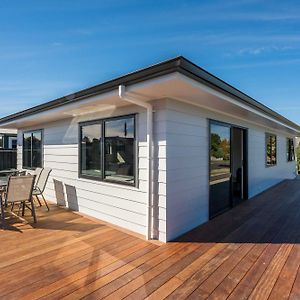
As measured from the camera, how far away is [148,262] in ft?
9.32

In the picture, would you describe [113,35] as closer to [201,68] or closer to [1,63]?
[1,63]

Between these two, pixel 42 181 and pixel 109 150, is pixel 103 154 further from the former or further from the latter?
pixel 42 181

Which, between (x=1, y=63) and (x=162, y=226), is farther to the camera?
(x=1, y=63)

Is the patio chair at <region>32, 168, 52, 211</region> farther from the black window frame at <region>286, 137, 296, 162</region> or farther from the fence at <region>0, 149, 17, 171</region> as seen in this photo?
the black window frame at <region>286, 137, 296, 162</region>

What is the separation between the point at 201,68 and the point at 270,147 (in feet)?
22.9

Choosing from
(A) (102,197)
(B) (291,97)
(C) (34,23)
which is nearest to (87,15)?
(C) (34,23)

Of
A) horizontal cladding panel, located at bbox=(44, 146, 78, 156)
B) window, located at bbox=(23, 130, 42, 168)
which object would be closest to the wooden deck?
horizontal cladding panel, located at bbox=(44, 146, 78, 156)

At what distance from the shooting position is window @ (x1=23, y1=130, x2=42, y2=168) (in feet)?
22.7

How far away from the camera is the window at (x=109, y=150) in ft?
13.2

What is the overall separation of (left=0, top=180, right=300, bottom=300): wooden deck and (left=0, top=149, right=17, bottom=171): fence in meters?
5.78

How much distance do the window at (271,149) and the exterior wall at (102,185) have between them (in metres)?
6.07

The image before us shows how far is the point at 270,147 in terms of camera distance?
865 centimetres

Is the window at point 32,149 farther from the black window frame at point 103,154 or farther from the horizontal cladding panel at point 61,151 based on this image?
the black window frame at point 103,154

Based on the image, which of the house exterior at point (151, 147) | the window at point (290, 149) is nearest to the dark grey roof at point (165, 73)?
the house exterior at point (151, 147)
